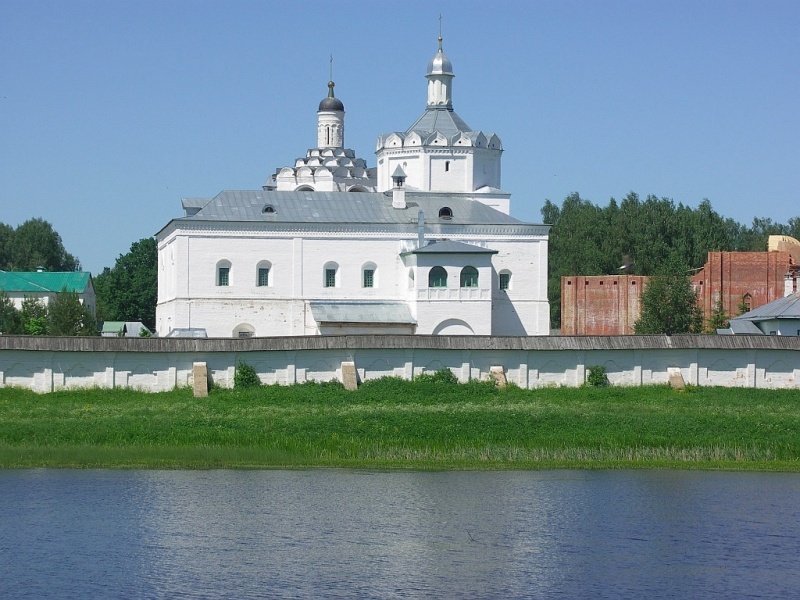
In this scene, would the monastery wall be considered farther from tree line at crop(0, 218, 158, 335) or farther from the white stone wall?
tree line at crop(0, 218, 158, 335)

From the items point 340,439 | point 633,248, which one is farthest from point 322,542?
point 633,248

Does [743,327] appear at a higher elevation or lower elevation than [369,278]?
lower

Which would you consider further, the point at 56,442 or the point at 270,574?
the point at 56,442

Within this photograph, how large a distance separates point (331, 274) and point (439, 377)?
50.0 feet

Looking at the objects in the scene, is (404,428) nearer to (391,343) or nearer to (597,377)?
(391,343)

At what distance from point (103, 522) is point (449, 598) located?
5.65 m

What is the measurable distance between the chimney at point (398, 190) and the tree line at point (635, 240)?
1610 cm

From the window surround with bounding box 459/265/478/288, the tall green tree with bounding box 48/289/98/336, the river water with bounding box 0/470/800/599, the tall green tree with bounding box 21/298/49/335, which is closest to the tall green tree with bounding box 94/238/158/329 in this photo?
the tall green tree with bounding box 21/298/49/335

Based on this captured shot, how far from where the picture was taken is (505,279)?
47.8 meters

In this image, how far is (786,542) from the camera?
19.1m

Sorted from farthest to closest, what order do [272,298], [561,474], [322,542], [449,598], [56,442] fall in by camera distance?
[272,298]
[56,442]
[561,474]
[322,542]
[449,598]

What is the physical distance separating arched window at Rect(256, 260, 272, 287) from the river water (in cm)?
2263

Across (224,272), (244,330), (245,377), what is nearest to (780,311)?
(245,377)

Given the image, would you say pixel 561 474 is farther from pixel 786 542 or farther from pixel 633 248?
pixel 633 248
